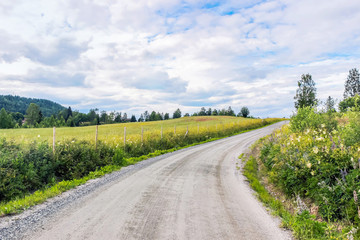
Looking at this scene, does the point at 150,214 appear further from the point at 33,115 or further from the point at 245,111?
the point at 245,111

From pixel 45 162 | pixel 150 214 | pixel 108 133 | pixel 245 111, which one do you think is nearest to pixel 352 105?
pixel 150 214

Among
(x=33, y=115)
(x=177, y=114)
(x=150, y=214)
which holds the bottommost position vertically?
(x=150, y=214)

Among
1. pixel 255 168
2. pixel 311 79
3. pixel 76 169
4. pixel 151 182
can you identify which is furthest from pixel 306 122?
pixel 311 79

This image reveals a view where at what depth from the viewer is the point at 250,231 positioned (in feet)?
15.1

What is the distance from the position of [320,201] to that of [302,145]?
2.67 metres

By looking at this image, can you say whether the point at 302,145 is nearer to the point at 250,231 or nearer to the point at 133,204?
the point at 250,231

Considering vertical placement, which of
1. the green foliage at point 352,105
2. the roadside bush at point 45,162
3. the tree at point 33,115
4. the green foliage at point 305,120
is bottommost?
the roadside bush at point 45,162

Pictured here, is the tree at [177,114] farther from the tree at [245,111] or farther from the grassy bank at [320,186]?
the grassy bank at [320,186]

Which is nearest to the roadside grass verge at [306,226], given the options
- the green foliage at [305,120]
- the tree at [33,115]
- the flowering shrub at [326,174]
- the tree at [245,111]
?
the flowering shrub at [326,174]

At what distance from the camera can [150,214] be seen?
5.20 metres

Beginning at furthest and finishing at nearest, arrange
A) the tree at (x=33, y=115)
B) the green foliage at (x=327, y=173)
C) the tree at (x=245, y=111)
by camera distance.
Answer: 1. the tree at (x=245, y=111)
2. the tree at (x=33, y=115)
3. the green foliage at (x=327, y=173)

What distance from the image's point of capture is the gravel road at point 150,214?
14.3ft

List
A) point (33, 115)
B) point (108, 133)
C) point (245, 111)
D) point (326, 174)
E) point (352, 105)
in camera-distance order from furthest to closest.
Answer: point (245, 111)
point (33, 115)
point (108, 133)
point (352, 105)
point (326, 174)

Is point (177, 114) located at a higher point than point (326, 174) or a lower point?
higher
